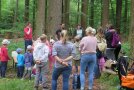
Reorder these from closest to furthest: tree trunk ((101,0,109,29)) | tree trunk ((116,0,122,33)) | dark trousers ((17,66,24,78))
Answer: dark trousers ((17,66,24,78))
tree trunk ((101,0,109,29))
tree trunk ((116,0,122,33))

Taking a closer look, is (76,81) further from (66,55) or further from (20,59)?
(20,59)

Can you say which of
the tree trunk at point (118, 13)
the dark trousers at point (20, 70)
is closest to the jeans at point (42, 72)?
the dark trousers at point (20, 70)

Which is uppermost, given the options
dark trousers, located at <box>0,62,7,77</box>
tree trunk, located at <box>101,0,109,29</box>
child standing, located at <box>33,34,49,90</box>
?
tree trunk, located at <box>101,0,109,29</box>

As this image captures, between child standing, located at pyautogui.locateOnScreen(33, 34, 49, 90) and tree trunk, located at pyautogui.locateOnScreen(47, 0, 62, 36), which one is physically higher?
tree trunk, located at pyautogui.locateOnScreen(47, 0, 62, 36)

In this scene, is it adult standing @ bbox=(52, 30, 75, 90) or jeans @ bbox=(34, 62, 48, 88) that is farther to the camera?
jeans @ bbox=(34, 62, 48, 88)

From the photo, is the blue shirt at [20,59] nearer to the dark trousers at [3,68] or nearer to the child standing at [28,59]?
the child standing at [28,59]

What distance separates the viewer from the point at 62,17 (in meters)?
32.9

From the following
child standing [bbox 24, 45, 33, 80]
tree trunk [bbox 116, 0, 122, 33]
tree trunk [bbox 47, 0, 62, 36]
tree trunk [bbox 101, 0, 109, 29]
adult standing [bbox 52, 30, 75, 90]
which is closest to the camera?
adult standing [bbox 52, 30, 75, 90]

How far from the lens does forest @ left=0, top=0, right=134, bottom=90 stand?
61.0 feet

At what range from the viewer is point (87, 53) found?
1158 centimetres

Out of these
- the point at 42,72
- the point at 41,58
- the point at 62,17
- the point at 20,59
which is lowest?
the point at 20,59

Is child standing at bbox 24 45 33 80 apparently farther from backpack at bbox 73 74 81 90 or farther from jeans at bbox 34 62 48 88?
backpack at bbox 73 74 81 90

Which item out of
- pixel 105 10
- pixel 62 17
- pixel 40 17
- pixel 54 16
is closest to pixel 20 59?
pixel 54 16

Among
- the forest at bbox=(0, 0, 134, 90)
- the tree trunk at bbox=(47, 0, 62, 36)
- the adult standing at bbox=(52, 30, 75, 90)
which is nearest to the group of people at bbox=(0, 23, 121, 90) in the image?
the adult standing at bbox=(52, 30, 75, 90)
